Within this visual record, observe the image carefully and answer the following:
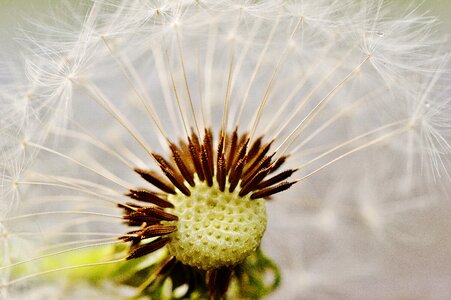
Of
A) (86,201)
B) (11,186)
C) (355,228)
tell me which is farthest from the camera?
(355,228)

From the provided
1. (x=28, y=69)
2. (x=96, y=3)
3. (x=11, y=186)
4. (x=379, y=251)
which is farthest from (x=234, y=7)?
(x=379, y=251)

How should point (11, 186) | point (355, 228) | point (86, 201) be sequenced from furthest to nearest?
point (355, 228)
point (86, 201)
point (11, 186)

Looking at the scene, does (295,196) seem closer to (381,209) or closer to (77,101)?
(381,209)

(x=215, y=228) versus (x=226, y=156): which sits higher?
(x=226, y=156)

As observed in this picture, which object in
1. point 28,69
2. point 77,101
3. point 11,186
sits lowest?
point 11,186
